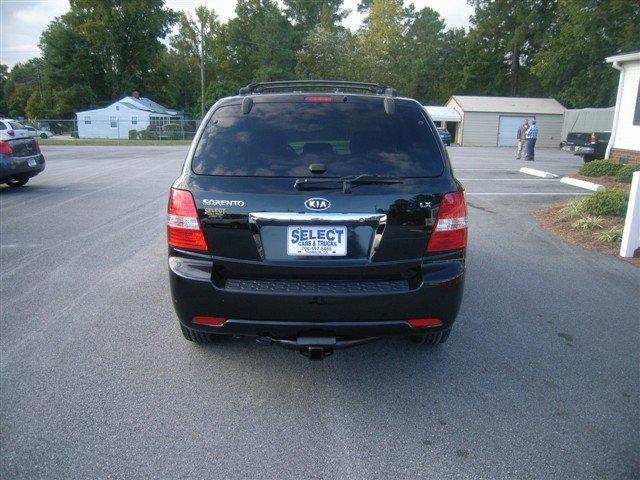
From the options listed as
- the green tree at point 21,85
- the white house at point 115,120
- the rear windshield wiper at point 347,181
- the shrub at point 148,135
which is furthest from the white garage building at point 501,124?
the green tree at point 21,85

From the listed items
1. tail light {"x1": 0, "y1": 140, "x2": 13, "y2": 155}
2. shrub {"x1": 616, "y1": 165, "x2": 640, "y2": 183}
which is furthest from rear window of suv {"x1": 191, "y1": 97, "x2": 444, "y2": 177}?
shrub {"x1": 616, "y1": 165, "x2": 640, "y2": 183}

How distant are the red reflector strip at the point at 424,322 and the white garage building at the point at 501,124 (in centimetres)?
4285

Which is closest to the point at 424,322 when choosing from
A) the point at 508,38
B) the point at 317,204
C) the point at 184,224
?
the point at 317,204

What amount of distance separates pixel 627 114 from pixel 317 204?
16695 millimetres

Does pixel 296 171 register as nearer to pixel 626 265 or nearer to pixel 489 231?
pixel 626 265

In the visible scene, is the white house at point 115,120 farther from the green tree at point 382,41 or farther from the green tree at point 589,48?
the green tree at point 589,48

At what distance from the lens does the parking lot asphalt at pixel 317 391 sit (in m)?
2.65

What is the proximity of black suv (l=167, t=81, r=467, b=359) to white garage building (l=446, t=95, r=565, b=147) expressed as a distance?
140 feet

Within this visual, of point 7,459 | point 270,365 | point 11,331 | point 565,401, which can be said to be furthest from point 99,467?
point 565,401

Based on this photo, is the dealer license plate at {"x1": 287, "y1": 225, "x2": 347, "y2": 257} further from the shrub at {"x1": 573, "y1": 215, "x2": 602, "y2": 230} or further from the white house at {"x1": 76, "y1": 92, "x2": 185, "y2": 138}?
the white house at {"x1": 76, "y1": 92, "x2": 185, "y2": 138}

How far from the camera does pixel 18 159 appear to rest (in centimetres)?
1154

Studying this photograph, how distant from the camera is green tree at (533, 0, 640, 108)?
117 feet

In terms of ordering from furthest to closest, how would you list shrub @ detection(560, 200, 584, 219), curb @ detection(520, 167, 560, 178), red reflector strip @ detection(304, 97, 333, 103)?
curb @ detection(520, 167, 560, 178) → shrub @ detection(560, 200, 584, 219) → red reflector strip @ detection(304, 97, 333, 103)

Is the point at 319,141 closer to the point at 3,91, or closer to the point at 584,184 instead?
the point at 584,184
